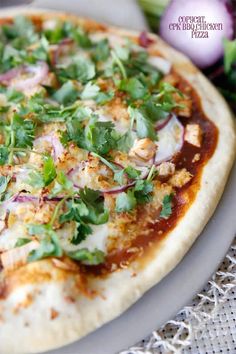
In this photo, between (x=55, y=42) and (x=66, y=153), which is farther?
(x=55, y=42)

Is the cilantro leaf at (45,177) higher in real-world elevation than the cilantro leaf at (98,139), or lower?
lower

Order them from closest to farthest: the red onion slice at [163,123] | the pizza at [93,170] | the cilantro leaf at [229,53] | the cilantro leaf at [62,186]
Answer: the pizza at [93,170] → the cilantro leaf at [62,186] → the red onion slice at [163,123] → the cilantro leaf at [229,53]

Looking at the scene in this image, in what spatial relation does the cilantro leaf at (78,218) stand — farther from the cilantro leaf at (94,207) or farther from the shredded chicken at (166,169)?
the shredded chicken at (166,169)

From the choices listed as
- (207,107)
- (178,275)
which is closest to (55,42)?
(207,107)

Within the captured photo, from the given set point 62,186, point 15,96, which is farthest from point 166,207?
point 15,96

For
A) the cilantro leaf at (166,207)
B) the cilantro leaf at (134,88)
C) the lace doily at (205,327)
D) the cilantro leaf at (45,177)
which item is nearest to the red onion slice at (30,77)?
the cilantro leaf at (134,88)

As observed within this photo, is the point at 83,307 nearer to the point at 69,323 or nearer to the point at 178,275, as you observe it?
the point at 69,323

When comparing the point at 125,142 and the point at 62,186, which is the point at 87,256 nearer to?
the point at 62,186
